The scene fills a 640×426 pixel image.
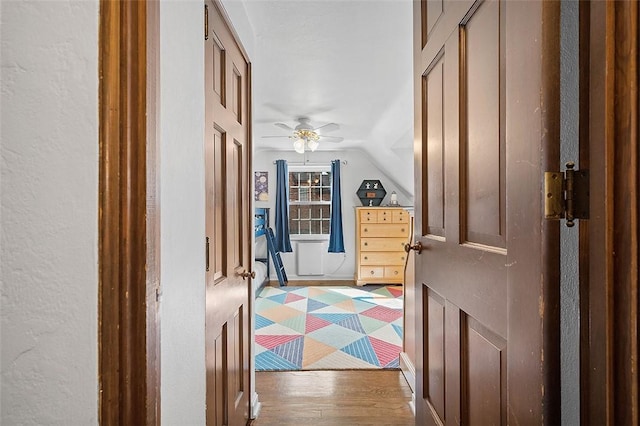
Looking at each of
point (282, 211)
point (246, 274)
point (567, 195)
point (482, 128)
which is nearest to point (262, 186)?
point (282, 211)

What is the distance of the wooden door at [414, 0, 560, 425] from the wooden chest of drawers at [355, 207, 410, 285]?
3949 millimetres

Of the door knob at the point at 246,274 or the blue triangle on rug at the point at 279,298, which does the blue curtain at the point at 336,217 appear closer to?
the blue triangle on rug at the point at 279,298

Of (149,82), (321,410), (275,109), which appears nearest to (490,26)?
(149,82)

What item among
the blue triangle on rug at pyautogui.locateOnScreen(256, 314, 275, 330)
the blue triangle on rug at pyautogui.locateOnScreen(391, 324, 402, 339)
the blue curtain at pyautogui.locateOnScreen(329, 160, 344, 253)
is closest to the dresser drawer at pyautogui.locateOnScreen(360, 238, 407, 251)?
the blue curtain at pyautogui.locateOnScreen(329, 160, 344, 253)

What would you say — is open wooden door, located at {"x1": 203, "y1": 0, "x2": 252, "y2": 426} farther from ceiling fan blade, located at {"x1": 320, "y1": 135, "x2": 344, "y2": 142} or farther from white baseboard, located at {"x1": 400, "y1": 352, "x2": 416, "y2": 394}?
ceiling fan blade, located at {"x1": 320, "y1": 135, "x2": 344, "y2": 142}

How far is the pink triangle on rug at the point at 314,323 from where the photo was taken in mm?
3281

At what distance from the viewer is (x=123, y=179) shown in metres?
0.54

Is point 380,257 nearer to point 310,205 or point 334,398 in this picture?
point 310,205

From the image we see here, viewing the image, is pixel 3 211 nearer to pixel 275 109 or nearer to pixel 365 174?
pixel 275 109

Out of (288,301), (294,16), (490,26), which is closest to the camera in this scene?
(490,26)

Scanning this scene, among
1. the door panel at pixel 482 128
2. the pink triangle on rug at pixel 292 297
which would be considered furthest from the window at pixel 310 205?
the door panel at pixel 482 128

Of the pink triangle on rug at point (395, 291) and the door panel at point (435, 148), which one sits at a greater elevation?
the door panel at point (435, 148)

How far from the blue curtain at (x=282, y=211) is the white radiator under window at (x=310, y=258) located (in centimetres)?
24

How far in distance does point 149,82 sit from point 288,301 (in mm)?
4057
